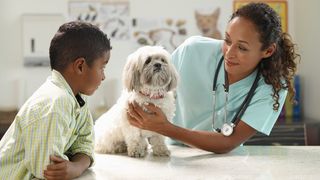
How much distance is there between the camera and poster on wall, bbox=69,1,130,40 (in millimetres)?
3826

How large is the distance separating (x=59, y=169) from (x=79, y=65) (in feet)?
0.97

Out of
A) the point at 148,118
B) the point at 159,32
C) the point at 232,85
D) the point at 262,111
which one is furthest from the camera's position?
the point at 159,32

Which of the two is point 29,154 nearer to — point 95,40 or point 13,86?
point 95,40

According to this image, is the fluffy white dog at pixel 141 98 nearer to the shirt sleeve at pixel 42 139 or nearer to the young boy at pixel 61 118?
the young boy at pixel 61 118

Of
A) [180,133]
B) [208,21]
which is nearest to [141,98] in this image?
[180,133]

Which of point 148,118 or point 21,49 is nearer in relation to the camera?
point 148,118

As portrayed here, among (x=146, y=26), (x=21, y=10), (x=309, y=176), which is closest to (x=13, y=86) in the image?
(x=21, y=10)

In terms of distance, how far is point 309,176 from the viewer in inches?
45.6

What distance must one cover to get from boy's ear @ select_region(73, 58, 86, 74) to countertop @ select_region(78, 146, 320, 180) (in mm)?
300

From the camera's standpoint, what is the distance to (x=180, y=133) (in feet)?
4.92

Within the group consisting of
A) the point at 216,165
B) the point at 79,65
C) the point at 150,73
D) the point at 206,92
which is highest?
the point at 79,65

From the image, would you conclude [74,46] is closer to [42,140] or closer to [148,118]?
[42,140]

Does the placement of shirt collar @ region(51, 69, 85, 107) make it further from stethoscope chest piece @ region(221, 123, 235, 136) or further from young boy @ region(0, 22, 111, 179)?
stethoscope chest piece @ region(221, 123, 235, 136)

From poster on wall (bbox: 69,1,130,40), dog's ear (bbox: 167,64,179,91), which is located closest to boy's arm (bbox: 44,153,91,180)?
dog's ear (bbox: 167,64,179,91)
